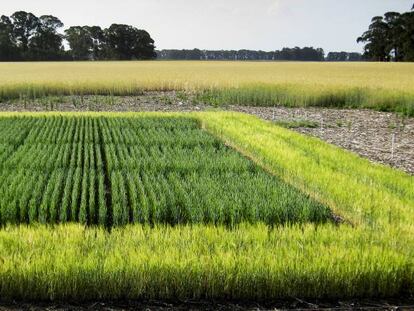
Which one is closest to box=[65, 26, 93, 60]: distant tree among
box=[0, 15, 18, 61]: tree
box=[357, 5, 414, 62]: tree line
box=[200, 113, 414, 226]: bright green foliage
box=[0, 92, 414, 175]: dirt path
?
box=[0, 15, 18, 61]: tree

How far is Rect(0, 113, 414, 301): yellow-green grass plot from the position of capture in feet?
17.8

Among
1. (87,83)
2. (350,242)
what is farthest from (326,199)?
(87,83)

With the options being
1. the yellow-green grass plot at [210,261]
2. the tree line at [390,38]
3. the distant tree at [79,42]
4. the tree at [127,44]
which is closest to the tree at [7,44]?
the distant tree at [79,42]

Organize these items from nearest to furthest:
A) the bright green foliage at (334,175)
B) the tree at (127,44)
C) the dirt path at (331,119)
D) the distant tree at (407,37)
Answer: the bright green foliage at (334,175) → the dirt path at (331,119) → the distant tree at (407,37) → the tree at (127,44)

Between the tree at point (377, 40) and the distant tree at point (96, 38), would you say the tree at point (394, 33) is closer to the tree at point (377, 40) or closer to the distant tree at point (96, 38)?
the tree at point (377, 40)

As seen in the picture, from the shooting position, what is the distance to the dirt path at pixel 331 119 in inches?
556

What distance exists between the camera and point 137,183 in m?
9.02

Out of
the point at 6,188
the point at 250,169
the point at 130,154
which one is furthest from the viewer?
the point at 130,154

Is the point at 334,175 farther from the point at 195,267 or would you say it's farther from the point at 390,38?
the point at 390,38

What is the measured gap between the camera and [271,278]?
18.2 feet

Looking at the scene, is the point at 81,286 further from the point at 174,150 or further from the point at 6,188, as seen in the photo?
the point at 174,150

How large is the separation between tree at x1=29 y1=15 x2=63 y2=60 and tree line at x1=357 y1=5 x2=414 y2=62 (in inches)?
1667

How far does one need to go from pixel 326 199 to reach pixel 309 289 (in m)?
2.91

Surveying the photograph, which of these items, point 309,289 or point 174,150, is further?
point 174,150
